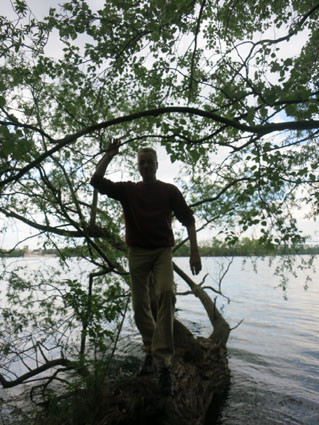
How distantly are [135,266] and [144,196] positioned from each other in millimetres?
850

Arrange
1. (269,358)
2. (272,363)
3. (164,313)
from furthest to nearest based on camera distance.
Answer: (269,358), (272,363), (164,313)

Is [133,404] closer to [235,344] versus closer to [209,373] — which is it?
[209,373]

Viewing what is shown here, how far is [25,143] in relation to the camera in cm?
227

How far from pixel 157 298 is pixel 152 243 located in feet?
2.08

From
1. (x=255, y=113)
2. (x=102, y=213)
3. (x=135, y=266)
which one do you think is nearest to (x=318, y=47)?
(x=255, y=113)

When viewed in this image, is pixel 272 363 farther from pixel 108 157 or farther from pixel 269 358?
pixel 108 157

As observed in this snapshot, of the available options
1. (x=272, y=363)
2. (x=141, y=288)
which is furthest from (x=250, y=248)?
(x=141, y=288)

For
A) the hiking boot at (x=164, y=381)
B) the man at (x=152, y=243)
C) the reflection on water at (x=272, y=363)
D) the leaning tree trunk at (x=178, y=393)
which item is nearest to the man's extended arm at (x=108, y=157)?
the man at (x=152, y=243)

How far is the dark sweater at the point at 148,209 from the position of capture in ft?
12.5

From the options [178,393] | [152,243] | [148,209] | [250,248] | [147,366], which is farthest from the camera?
[250,248]

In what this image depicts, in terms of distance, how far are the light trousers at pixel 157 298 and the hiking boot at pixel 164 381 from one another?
0.11 meters

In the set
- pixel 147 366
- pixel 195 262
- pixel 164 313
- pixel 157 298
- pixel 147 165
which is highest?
pixel 147 165

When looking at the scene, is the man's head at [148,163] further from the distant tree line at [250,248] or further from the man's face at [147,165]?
the distant tree line at [250,248]

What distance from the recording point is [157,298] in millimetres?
3742
